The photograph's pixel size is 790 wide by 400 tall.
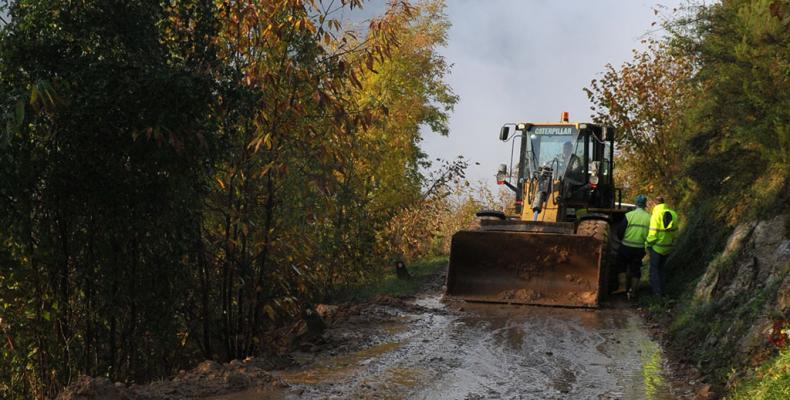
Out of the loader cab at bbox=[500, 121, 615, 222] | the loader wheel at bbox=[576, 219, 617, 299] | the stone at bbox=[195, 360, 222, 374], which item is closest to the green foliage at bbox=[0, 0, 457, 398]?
the stone at bbox=[195, 360, 222, 374]

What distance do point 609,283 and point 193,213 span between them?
8665mm

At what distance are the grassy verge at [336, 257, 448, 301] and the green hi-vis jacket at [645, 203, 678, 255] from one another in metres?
4.81

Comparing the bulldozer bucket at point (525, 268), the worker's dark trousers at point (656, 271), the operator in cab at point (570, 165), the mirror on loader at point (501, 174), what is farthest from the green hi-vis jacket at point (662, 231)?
the mirror on loader at point (501, 174)

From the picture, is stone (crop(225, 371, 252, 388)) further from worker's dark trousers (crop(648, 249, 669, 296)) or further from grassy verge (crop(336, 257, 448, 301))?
worker's dark trousers (crop(648, 249, 669, 296))

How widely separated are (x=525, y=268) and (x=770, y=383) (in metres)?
7.40

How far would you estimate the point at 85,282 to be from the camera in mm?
8500

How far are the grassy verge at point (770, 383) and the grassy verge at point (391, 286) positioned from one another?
9.58 meters

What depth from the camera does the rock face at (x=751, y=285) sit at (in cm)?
820

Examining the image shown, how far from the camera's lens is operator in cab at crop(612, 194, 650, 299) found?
14578mm

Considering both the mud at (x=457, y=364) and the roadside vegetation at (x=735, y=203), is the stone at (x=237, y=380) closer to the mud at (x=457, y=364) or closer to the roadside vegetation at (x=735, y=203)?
the mud at (x=457, y=364)

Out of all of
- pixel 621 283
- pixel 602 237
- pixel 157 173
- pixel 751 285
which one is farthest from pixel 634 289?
pixel 157 173

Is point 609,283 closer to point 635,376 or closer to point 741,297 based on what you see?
point 741,297

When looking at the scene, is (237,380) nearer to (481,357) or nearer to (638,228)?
(481,357)

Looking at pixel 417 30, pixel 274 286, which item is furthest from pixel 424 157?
pixel 274 286
